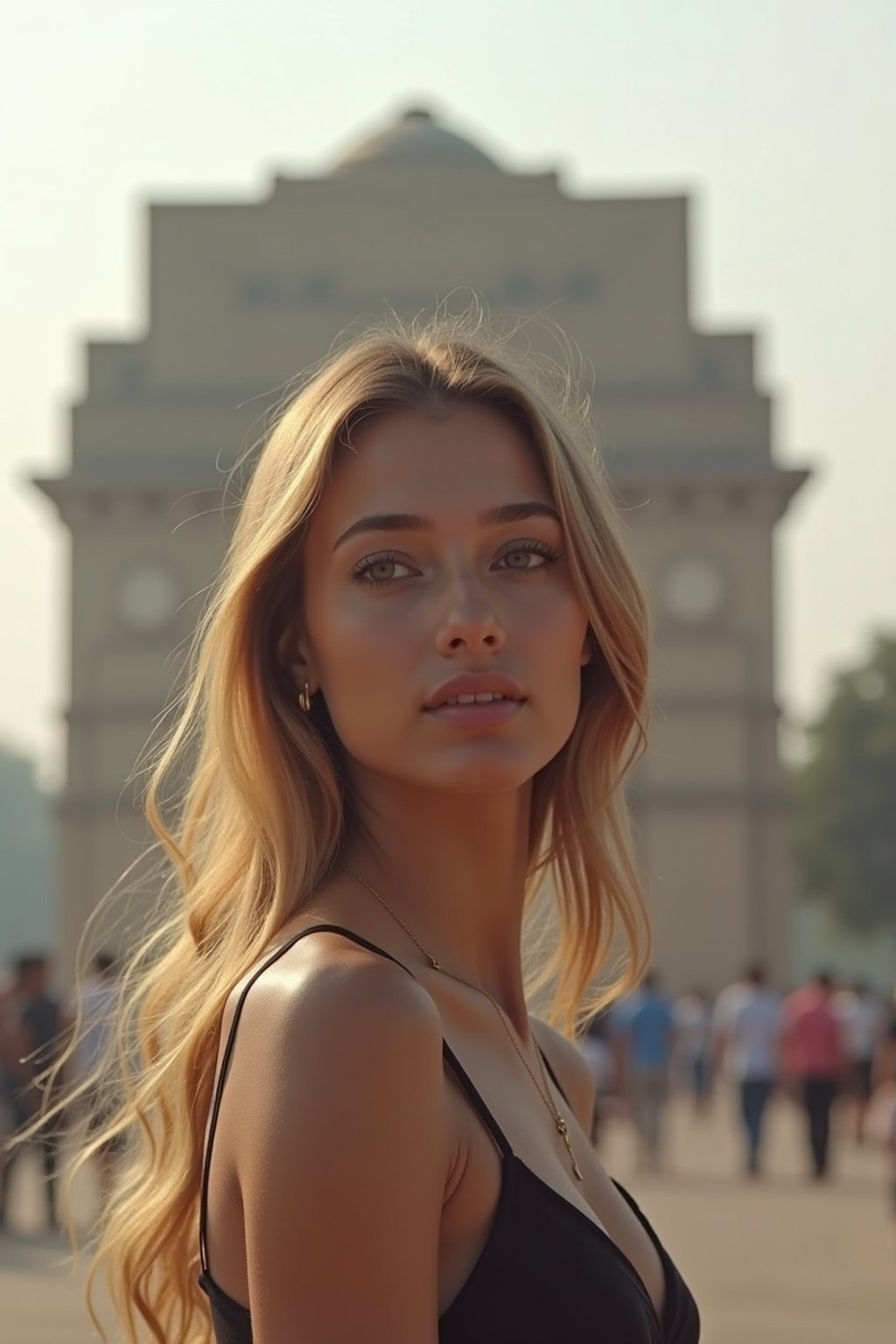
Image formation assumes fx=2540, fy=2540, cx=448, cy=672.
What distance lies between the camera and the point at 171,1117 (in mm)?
2576

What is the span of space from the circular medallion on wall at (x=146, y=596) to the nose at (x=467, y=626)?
134 feet

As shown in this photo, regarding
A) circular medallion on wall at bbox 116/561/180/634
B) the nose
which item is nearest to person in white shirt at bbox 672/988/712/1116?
circular medallion on wall at bbox 116/561/180/634

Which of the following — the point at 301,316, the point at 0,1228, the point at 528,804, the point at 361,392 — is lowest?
the point at 0,1228

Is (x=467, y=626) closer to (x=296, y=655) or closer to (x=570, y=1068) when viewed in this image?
(x=296, y=655)

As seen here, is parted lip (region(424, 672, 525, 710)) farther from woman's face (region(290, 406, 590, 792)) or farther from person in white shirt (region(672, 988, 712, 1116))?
person in white shirt (region(672, 988, 712, 1116))

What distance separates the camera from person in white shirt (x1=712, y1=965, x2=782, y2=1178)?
18594 mm

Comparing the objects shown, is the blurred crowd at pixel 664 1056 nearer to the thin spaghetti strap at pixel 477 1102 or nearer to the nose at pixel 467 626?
the nose at pixel 467 626

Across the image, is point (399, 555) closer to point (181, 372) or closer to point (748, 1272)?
point (748, 1272)

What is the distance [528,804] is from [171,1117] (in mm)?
527

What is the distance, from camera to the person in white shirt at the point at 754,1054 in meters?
18.6

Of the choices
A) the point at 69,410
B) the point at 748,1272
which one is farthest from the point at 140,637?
the point at 748,1272

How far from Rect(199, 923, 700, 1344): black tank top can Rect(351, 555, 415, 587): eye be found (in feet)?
1.25

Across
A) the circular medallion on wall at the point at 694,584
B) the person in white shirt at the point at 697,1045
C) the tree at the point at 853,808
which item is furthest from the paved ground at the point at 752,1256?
the tree at the point at 853,808

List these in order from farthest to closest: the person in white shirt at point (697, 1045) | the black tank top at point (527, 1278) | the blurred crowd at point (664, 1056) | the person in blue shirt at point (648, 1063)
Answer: the person in white shirt at point (697, 1045), the person in blue shirt at point (648, 1063), the blurred crowd at point (664, 1056), the black tank top at point (527, 1278)
